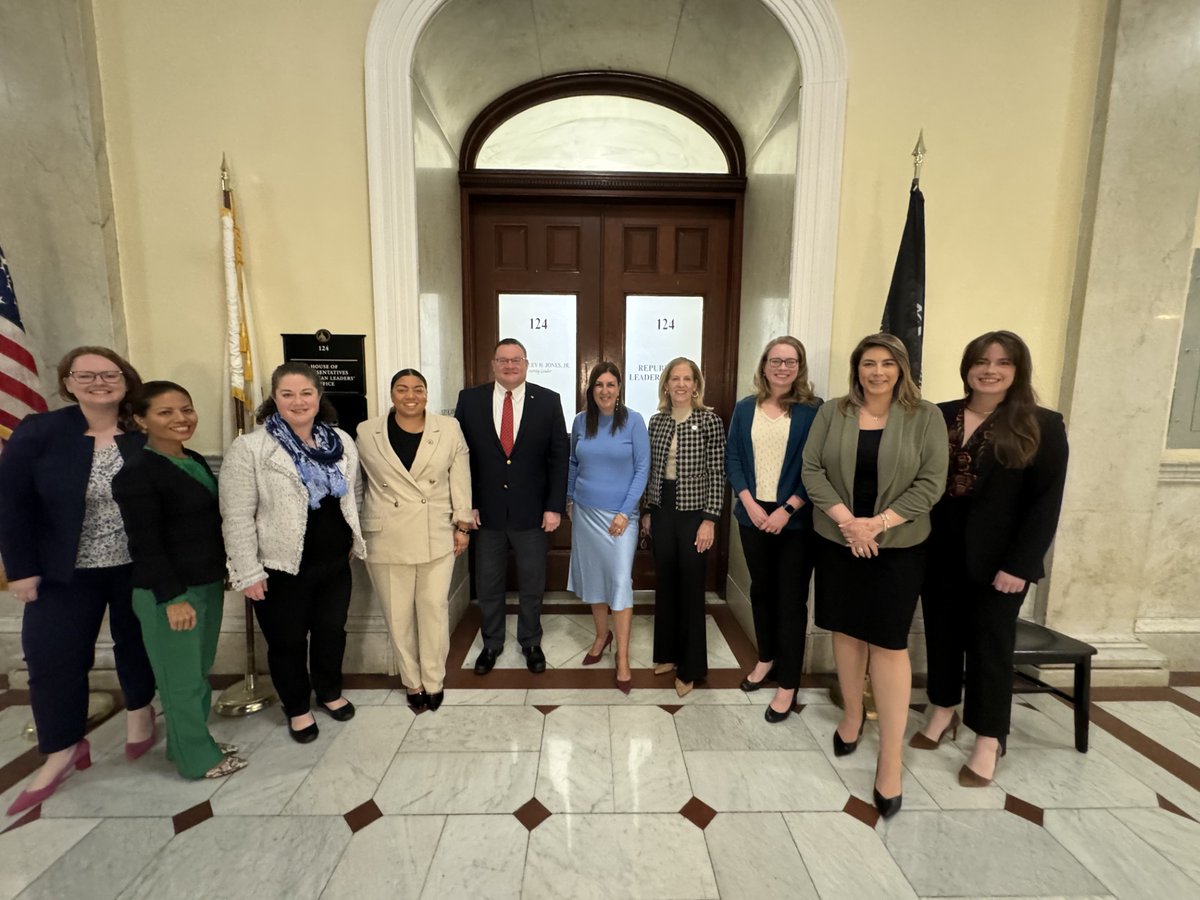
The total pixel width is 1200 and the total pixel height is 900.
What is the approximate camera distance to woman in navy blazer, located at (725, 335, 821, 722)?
236 centimetres

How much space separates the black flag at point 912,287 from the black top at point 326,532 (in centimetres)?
261

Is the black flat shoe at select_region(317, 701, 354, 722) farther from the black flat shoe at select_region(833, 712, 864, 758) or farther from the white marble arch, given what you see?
A: the black flat shoe at select_region(833, 712, 864, 758)

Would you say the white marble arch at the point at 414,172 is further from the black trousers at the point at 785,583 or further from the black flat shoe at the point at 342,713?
the black flat shoe at the point at 342,713

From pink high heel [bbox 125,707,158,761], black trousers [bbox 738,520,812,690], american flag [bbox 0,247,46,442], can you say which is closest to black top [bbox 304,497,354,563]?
pink high heel [bbox 125,707,158,761]

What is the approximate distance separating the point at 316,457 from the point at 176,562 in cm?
59

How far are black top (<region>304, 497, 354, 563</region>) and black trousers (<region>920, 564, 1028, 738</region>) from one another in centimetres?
248

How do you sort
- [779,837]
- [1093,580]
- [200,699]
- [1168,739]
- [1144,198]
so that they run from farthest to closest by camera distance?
[1093,580] < [1144,198] < [1168,739] < [200,699] < [779,837]

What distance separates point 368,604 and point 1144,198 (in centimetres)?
449

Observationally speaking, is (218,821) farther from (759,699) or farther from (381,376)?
(759,699)

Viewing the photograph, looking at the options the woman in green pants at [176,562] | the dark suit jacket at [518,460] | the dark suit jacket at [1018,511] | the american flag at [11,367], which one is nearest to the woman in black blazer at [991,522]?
the dark suit jacket at [1018,511]

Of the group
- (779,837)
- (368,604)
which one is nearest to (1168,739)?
(779,837)

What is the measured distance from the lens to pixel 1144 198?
2600 millimetres

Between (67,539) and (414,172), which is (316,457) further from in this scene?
(414,172)

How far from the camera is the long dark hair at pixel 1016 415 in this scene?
189 cm
